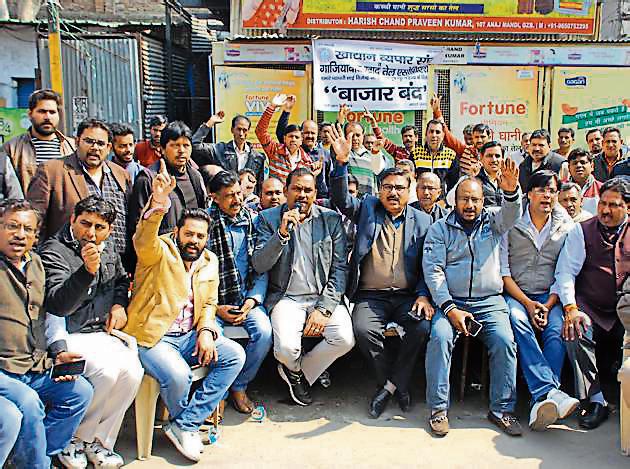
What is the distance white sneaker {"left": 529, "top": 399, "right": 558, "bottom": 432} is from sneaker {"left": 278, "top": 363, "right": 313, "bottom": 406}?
148 centimetres

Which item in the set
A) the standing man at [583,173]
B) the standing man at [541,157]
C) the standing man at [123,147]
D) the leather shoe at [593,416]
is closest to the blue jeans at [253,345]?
the standing man at [123,147]

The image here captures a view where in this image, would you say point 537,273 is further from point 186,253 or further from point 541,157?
point 186,253

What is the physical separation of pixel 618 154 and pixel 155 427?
5298 mm

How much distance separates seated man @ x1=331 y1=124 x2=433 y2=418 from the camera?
4180mm

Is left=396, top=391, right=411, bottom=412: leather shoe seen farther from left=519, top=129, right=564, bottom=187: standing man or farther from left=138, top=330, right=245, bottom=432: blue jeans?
left=519, top=129, right=564, bottom=187: standing man

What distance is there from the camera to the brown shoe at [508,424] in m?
3.81

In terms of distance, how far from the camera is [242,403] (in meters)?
4.13

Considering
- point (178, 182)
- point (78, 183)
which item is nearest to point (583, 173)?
point (178, 182)

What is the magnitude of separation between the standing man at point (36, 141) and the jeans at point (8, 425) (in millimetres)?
1878

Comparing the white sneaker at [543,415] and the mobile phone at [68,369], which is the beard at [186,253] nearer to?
the mobile phone at [68,369]

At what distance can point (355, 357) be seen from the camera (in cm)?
510

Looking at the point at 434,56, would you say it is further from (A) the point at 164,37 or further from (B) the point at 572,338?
(B) the point at 572,338

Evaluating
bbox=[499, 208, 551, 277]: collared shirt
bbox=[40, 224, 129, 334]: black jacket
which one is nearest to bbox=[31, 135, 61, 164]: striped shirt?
bbox=[40, 224, 129, 334]: black jacket

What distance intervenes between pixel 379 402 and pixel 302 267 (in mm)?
1075
